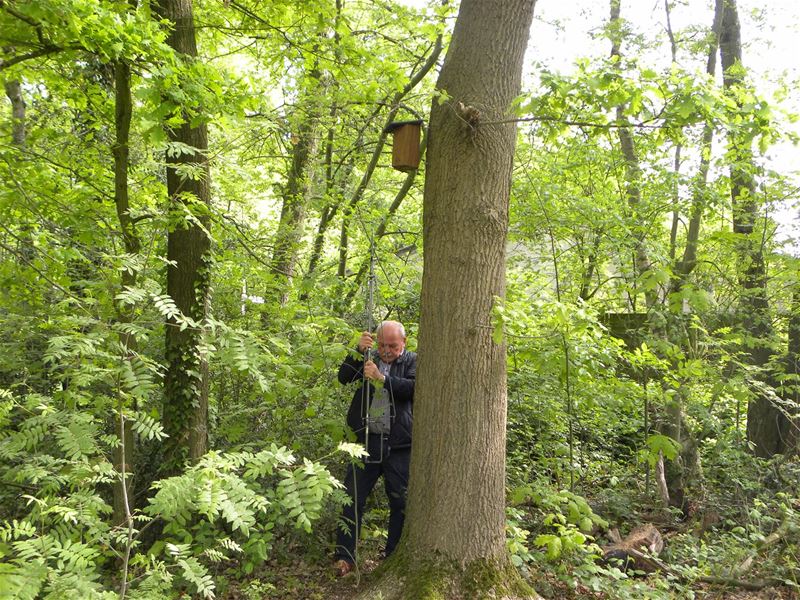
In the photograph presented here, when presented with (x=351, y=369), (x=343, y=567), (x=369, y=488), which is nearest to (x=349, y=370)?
(x=351, y=369)

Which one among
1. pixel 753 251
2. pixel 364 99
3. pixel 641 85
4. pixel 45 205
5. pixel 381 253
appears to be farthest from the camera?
pixel 381 253

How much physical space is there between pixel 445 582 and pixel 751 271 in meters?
5.84

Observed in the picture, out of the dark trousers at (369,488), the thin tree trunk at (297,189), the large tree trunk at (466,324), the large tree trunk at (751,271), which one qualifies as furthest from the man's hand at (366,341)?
the large tree trunk at (751,271)

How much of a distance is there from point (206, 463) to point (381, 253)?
5.22 m

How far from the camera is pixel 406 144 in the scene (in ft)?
15.2

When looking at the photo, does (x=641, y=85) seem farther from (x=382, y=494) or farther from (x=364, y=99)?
(x=382, y=494)

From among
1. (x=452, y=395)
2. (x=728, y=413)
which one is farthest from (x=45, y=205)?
(x=728, y=413)

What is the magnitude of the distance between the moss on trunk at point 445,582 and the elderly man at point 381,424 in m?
0.70

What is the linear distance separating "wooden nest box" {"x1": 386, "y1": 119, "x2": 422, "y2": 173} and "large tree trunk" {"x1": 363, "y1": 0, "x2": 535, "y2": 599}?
0.44m

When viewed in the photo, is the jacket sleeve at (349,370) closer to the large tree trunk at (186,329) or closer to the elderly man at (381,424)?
the elderly man at (381,424)

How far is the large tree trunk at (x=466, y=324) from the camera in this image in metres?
3.89

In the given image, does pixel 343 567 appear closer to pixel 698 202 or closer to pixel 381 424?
pixel 381 424

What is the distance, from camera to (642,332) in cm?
636

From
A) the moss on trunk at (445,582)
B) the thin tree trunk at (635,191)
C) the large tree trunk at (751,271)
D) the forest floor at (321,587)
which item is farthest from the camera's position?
the thin tree trunk at (635,191)
